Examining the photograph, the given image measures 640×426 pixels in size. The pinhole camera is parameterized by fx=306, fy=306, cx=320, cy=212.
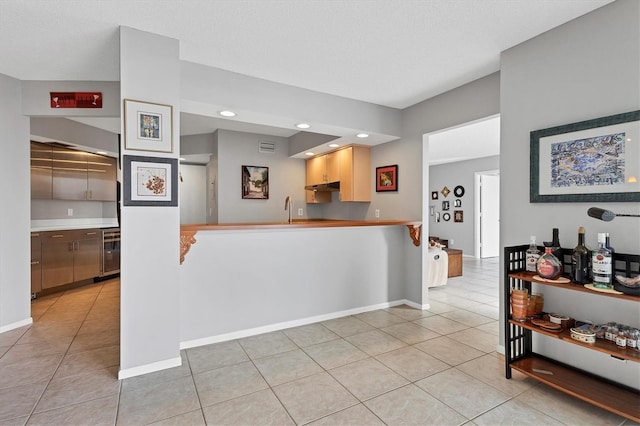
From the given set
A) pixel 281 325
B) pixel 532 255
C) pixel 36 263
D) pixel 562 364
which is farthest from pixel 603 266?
pixel 36 263

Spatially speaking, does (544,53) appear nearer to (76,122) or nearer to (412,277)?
(412,277)

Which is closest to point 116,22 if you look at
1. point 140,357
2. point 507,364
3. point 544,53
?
point 140,357

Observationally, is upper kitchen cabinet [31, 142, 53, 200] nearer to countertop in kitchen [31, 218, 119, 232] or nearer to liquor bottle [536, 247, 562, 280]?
countertop in kitchen [31, 218, 119, 232]

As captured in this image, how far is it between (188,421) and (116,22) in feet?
Answer: 9.27

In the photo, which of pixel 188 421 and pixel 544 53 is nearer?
pixel 188 421

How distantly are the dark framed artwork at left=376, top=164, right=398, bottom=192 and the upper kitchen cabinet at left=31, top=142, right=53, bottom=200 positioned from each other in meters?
5.11

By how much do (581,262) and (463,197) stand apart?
6.62m

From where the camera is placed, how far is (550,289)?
2.43 m

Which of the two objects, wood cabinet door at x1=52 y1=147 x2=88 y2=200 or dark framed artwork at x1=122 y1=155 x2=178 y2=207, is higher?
wood cabinet door at x1=52 y1=147 x2=88 y2=200

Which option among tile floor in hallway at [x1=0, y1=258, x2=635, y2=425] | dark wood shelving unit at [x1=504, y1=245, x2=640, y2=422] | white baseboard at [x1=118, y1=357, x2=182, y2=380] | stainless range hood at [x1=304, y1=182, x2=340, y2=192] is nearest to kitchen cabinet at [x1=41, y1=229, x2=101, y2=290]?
tile floor in hallway at [x1=0, y1=258, x2=635, y2=425]

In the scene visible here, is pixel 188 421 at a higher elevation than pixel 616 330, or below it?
below

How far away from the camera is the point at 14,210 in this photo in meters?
3.45

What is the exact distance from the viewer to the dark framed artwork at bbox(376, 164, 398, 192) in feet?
14.3

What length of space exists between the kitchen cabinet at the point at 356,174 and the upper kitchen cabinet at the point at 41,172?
15.0ft
